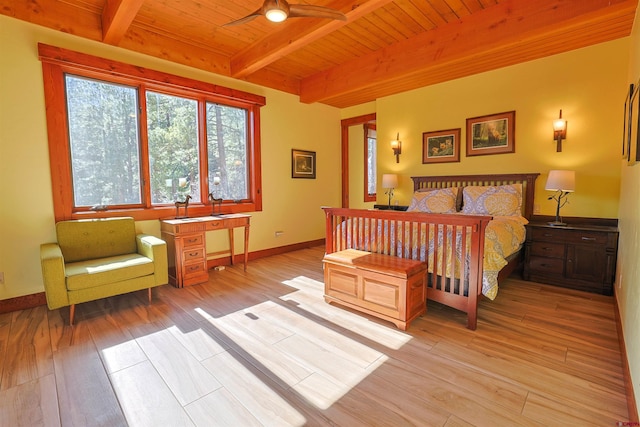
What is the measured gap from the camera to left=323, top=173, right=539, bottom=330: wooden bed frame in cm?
237

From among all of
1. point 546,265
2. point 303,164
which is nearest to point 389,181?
point 303,164

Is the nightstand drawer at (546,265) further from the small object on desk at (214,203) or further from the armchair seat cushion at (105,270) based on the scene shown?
the armchair seat cushion at (105,270)

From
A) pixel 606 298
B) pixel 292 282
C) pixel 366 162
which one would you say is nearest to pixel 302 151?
pixel 366 162

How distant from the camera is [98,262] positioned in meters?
2.88

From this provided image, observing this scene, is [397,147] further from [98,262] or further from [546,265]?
[98,262]

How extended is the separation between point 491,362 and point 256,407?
1.51m

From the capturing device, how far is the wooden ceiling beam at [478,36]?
263 cm

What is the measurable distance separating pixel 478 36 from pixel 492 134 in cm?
151

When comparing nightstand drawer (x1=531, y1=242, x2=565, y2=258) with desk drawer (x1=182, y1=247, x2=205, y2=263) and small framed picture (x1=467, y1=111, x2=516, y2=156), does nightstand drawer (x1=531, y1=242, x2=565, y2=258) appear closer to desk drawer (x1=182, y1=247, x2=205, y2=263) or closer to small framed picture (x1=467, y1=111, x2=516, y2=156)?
small framed picture (x1=467, y1=111, x2=516, y2=156)

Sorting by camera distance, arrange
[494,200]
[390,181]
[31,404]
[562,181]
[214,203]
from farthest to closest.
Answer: [390,181], [214,203], [494,200], [562,181], [31,404]

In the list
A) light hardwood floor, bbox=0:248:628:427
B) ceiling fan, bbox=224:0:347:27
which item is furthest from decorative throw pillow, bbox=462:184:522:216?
ceiling fan, bbox=224:0:347:27

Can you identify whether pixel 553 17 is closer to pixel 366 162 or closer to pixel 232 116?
pixel 232 116

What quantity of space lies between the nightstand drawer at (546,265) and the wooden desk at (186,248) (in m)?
3.79

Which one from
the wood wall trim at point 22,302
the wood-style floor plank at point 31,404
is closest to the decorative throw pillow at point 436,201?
the wood-style floor plank at point 31,404
